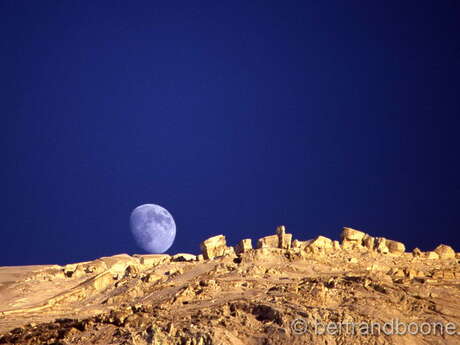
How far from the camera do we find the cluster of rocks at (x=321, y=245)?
2547 centimetres

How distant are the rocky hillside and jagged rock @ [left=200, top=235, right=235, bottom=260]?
2.0 inches

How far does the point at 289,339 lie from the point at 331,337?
44.3 inches

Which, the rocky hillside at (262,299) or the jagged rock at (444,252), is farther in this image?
the jagged rock at (444,252)

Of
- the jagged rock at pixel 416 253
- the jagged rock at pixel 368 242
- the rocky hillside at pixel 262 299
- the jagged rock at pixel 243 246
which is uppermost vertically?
the jagged rock at pixel 368 242

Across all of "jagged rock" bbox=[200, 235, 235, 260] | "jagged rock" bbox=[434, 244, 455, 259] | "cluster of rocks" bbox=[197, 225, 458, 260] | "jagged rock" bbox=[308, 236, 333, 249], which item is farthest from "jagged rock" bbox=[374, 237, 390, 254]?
"jagged rock" bbox=[200, 235, 235, 260]

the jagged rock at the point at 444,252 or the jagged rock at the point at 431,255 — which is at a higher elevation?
the jagged rock at the point at 444,252

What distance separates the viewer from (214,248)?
26.9 metres

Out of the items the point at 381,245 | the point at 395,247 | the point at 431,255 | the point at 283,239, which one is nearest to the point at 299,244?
the point at 283,239

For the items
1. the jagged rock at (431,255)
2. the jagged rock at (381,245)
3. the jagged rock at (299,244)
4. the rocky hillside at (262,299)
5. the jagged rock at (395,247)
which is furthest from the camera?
the jagged rock at (395,247)

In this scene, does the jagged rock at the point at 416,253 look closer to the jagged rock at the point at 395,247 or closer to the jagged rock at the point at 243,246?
the jagged rock at the point at 395,247

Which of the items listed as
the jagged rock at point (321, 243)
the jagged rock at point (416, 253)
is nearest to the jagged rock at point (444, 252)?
the jagged rock at point (416, 253)

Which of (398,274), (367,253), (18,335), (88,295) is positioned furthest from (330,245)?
(18,335)

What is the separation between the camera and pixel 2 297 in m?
26.7

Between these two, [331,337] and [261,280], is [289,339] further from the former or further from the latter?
[261,280]
